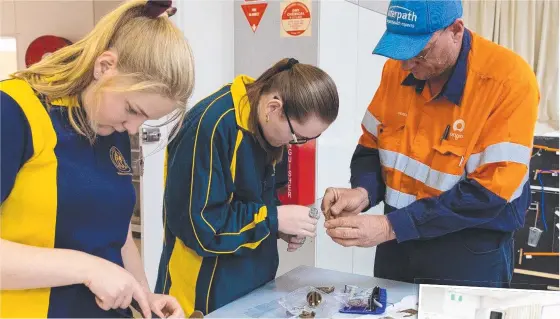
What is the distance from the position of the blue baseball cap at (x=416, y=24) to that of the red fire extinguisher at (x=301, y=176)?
3.24 feet

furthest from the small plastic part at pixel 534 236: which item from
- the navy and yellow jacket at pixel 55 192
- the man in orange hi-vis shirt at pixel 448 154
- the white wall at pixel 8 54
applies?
the white wall at pixel 8 54

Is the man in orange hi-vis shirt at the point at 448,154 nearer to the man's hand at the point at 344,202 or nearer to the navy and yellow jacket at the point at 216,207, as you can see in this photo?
the man's hand at the point at 344,202

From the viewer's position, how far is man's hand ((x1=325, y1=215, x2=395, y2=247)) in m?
1.34

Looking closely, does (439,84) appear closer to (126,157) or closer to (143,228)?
(126,157)

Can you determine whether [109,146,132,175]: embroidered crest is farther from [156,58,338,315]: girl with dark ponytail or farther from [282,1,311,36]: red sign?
[282,1,311,36]: red sign

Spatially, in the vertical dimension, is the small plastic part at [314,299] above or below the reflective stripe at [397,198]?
below

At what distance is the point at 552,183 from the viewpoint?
307 cm

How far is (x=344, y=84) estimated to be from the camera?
2512 millimetres

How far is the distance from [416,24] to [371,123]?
0.37 metres

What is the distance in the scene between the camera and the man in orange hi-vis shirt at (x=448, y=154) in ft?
4.21

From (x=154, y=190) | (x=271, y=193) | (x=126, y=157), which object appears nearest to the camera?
(x=126, y=157)

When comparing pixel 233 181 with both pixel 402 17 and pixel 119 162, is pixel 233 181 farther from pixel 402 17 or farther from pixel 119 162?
pixel 402 17

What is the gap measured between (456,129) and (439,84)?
5.1 inches

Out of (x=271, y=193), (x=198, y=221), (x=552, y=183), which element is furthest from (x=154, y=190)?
(x=552, y=183)
